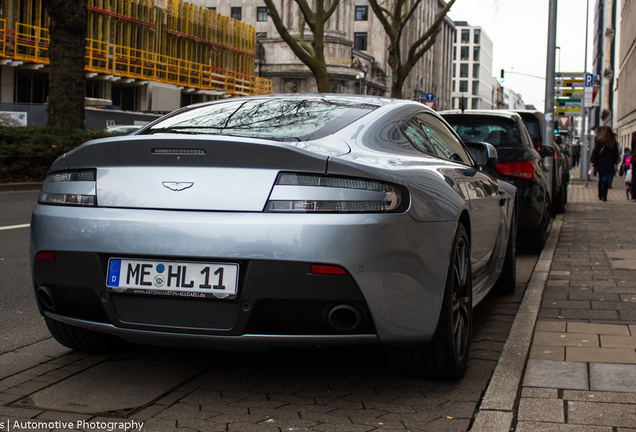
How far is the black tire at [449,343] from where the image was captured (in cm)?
338

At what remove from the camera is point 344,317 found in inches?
118

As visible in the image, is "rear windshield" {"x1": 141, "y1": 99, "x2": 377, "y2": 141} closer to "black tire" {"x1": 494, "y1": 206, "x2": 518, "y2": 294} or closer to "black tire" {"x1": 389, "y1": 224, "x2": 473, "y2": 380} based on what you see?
"black tire" {"x1": 389, "y1": 224, "x2": 473, "y2": 380}

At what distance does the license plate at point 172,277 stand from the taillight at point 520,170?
5.91 metres

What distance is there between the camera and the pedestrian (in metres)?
18.0

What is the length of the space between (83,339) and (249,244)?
1.41 meters

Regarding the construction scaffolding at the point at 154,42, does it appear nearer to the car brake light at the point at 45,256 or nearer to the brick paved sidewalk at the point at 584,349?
the brick paved sidewalk at the point at 584,349

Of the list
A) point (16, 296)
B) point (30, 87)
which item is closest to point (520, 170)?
point (16, 296)

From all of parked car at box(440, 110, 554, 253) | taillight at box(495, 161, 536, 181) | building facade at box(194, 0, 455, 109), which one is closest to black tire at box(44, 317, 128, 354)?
parked car at box(440, 110, 554, 253)

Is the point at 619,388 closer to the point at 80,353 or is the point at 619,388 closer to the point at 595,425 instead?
the point at 595,425

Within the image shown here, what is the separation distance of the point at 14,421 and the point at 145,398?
0.55m

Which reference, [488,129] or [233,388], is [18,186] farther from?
[233,388]

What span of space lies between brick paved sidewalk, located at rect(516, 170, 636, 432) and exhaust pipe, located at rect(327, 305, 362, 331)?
2.43 feet

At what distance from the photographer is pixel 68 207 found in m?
3.23

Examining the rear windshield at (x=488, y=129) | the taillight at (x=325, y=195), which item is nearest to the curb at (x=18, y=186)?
the rear windshield at (x=488, y=129)
